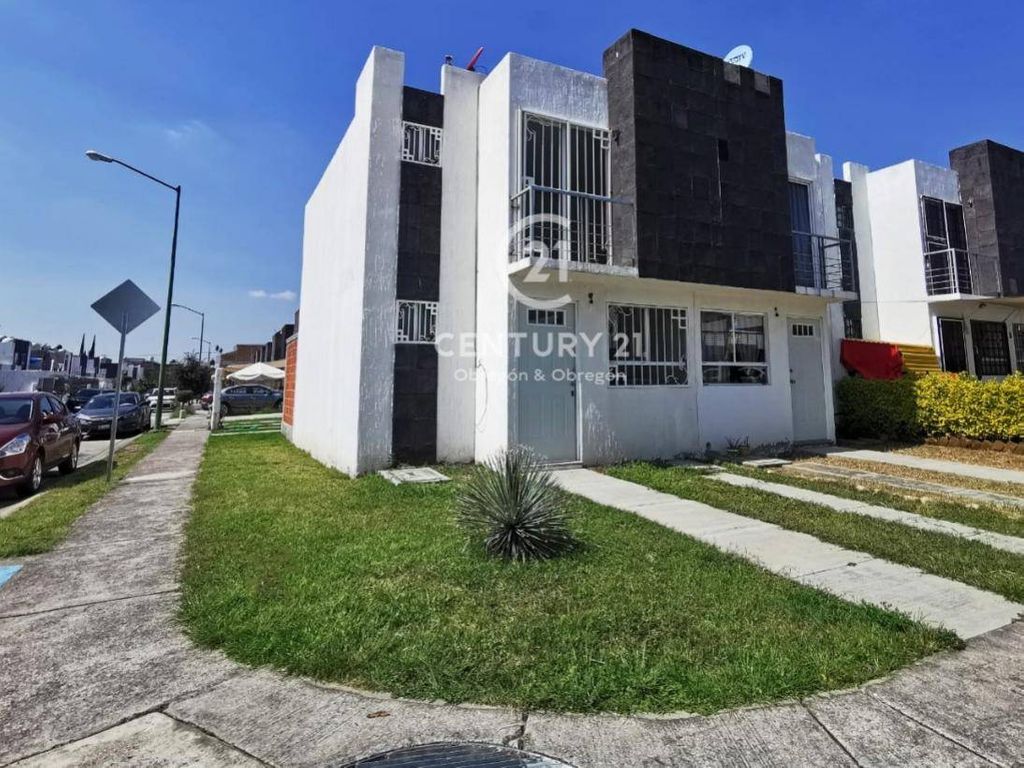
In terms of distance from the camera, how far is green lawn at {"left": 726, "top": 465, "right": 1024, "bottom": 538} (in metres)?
5.02

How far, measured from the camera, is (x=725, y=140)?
954 centimetres

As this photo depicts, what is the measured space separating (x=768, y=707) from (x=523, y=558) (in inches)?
82.3

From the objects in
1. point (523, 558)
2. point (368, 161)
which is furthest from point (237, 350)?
point (523, 558)

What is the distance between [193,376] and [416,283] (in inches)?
1522

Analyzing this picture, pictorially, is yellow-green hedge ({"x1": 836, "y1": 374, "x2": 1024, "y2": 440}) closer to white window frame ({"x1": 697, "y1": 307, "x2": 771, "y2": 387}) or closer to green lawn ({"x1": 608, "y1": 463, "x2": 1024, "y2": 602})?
white window frame ({"x1": 697, "y1": 307, "x2": 771, "y2": 387})

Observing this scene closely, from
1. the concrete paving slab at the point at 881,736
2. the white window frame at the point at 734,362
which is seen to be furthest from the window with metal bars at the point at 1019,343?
the concrete paving slab at the point at 881,736

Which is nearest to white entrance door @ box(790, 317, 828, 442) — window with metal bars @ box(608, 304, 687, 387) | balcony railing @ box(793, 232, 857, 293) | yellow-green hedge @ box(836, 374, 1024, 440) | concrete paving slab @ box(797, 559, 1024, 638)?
balcony railing @ box(793, 232, 857, 293)

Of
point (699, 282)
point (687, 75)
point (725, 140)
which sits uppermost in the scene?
point (687, 75)

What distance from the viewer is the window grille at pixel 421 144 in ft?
28.5

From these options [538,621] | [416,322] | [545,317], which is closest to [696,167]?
[545,317]

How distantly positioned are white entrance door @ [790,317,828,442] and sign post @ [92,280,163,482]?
12.2 m

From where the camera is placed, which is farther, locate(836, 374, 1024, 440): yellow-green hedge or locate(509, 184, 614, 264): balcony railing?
locate(836, 374, 1024, 440): yellow-green hedge

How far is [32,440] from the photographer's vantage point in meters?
7.75

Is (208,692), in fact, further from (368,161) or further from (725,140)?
(725,140)
